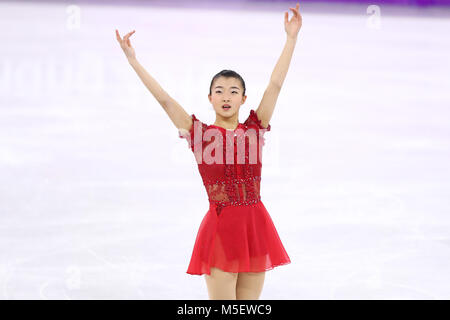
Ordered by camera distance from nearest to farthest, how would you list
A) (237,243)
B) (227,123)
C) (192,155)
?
(237,243)
(227,123)
(192,155)

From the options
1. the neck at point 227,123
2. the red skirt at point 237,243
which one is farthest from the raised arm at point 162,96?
the red skirt at point 237,243

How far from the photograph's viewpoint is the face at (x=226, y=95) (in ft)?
8.93

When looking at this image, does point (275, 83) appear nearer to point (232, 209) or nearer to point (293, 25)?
point (293, 25)

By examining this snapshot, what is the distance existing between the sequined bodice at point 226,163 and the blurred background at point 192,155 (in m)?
1.19

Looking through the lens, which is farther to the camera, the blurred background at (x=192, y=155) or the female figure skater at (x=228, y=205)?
the blurred background at (x=192, y=155)

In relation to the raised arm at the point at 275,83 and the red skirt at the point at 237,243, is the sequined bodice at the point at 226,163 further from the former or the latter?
the raised arm at the point at 275,83

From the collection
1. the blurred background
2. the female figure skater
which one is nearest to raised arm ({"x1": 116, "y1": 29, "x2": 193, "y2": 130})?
the female figure skater

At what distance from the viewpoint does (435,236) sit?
414cm

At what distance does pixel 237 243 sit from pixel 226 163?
13.6 inches

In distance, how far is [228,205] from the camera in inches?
105

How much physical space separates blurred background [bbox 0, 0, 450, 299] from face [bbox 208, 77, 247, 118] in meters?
1.38

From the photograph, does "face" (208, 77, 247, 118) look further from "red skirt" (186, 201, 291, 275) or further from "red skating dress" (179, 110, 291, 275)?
"red skirt" (186, 201, 291, 275)

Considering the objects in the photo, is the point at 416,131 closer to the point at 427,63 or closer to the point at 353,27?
the point at 427,63

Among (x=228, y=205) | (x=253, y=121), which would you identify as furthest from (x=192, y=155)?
(x=228, y=205)
